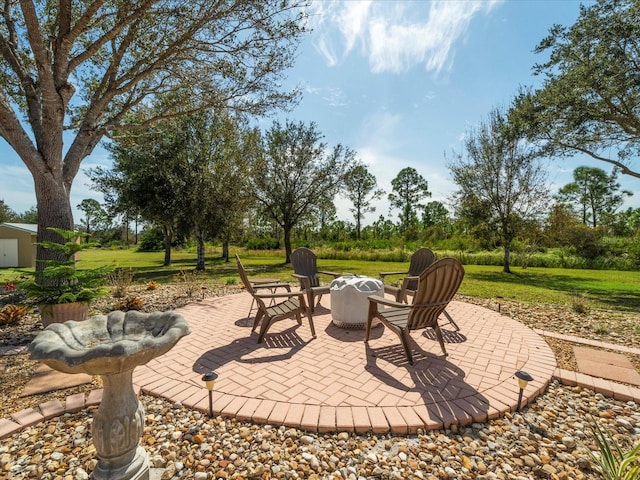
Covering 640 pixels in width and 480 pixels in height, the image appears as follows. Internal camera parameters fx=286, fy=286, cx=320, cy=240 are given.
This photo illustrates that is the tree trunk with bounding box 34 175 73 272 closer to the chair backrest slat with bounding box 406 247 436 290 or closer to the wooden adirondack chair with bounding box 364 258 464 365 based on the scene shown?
the wooden adirondack chair with bounding box 364 258 464 365

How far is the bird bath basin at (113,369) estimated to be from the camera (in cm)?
136

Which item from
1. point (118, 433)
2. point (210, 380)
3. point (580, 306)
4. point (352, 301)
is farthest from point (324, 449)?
point (580, 306)

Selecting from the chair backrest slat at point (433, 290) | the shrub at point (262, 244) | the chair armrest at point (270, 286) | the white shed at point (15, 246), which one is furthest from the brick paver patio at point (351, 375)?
the shrub at point (262, 244)

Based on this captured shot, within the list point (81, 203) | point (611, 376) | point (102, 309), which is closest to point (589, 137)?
point (611, 376)

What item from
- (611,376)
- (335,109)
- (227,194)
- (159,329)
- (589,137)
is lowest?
(611,376)

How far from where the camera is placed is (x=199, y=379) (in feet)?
9.37

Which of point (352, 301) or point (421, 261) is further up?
point (421, 261)

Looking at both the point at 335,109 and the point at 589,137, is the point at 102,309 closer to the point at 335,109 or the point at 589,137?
the point at 335,109

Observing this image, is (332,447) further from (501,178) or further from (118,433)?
(501,178)

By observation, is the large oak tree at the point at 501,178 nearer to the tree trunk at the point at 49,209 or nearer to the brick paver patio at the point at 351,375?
the brick paver patio at the point at 351,375

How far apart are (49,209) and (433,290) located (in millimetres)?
6332

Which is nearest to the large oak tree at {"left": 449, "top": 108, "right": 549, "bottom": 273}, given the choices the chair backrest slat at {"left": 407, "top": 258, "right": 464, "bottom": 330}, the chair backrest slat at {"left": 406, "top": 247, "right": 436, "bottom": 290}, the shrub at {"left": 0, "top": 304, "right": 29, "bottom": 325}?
the chair backrest slat at {"left": 406, "top": 247, "right": 436, "bottom": 290}

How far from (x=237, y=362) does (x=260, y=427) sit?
1161mm

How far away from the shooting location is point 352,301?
4.25 metres
